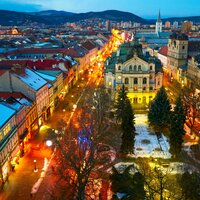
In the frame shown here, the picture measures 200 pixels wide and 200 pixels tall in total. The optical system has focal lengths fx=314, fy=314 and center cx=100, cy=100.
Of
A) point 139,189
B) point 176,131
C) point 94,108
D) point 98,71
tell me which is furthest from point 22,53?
point 139,189

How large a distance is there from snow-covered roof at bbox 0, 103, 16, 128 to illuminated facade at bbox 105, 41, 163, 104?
3968 cm

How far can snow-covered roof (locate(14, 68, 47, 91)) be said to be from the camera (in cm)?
6564

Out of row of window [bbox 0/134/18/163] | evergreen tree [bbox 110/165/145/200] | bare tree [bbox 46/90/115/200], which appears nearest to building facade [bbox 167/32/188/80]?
bare tree [bbox 46/90/115/200]

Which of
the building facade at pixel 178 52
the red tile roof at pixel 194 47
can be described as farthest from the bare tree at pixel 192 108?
the red tile roof at pixel 194 47

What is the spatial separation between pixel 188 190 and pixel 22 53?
108729 millimetres

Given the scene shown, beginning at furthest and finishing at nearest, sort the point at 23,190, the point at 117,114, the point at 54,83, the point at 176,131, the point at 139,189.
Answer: the point at 54,83 → the point at 117,114 → the point at 176,131 → the point at 23,190 → the point at 139,189

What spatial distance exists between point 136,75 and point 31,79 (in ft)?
95.2

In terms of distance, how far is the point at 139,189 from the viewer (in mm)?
36312

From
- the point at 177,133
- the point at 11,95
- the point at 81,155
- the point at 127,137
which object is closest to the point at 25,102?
the point at 11,95

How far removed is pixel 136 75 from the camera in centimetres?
8375

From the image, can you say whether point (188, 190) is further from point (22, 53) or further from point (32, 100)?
point (22, 53)

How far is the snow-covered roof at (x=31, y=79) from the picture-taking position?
6564 cm

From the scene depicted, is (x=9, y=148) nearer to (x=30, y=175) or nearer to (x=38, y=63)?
(x=30, y=175)

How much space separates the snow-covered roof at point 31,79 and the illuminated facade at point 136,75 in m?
21.0
